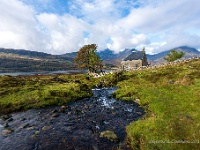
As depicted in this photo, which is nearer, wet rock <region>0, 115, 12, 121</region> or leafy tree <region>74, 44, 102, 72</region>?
wet rock <region>0, 115, 12, 121</region>

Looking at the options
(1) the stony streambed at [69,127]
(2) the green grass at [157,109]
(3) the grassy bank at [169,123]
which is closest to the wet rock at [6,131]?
(1) the stony streambed at [69,127]

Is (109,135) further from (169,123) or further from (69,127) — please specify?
(169,123)

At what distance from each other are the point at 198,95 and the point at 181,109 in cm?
616

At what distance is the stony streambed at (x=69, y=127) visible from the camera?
18953mm

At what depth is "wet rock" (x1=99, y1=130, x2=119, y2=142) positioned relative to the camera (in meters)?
19.6

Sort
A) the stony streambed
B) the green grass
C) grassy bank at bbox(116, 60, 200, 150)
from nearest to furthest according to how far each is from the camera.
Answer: grassy bank at bbox(116, 60, 200, 150) < the green grass < the stony streambed

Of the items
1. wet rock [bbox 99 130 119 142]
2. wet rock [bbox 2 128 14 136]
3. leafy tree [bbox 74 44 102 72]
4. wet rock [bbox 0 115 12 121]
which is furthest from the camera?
leafy tree [bbox 74 44 102 72]

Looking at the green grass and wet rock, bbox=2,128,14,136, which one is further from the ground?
the green grass

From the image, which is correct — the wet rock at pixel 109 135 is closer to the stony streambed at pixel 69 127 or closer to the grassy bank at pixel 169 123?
the stony streambed at pixel 69 127

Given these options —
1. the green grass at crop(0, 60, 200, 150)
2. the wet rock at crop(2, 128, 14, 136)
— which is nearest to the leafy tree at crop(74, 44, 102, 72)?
the green grass at crop(0, 60, 200, 150)

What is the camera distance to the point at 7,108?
3203 centimetres

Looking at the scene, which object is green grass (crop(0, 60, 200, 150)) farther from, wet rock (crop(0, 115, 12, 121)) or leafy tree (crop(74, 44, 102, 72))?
leafy tree (crop(74, 44, 102, 72))

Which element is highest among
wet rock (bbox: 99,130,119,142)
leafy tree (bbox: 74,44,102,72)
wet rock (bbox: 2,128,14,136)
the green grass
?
leafy tree (bbox: 74,44,102,72)

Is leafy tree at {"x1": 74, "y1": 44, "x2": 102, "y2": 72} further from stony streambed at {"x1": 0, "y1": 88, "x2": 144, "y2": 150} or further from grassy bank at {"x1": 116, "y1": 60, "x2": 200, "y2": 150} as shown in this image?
grassy bank at {"x1": 116, "y1": 60, "x2": 200, "y2": 150}
